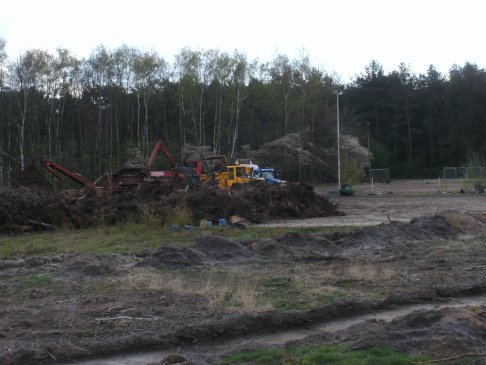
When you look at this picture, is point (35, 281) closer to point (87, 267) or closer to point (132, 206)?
point (87, 267)

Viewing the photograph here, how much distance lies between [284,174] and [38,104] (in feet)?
92.3

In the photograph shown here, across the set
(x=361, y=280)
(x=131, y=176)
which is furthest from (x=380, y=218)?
(x=361, y=280)

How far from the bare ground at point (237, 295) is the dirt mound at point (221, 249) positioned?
3 centimetres

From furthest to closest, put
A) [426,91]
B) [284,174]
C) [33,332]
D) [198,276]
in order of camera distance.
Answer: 1. [426,91]
2. [284,174]
3. [198,276]
4. [33,332]

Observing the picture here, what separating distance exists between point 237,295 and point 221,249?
5.06 m

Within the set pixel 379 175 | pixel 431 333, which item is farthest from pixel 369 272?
pixel 379 175

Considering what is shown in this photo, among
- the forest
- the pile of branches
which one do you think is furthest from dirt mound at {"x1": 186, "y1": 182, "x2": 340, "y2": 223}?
the forest

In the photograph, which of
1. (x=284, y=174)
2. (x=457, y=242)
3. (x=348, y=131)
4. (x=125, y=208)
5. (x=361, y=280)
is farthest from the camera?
(x=348, y=131)

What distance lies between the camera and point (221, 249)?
14188mm

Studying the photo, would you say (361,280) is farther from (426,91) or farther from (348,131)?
(426,91)

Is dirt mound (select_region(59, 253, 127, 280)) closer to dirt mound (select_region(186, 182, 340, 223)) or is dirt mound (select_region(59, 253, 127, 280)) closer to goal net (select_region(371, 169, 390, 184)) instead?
dirt mound (select_region(186, 182, 340, 223))

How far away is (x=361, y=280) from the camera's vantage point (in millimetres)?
10477

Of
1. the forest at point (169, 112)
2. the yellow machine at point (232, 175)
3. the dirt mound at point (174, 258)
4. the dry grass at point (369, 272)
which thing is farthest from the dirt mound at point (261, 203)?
the forest at point (169, 112)

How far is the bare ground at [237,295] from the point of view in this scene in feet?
21.3
